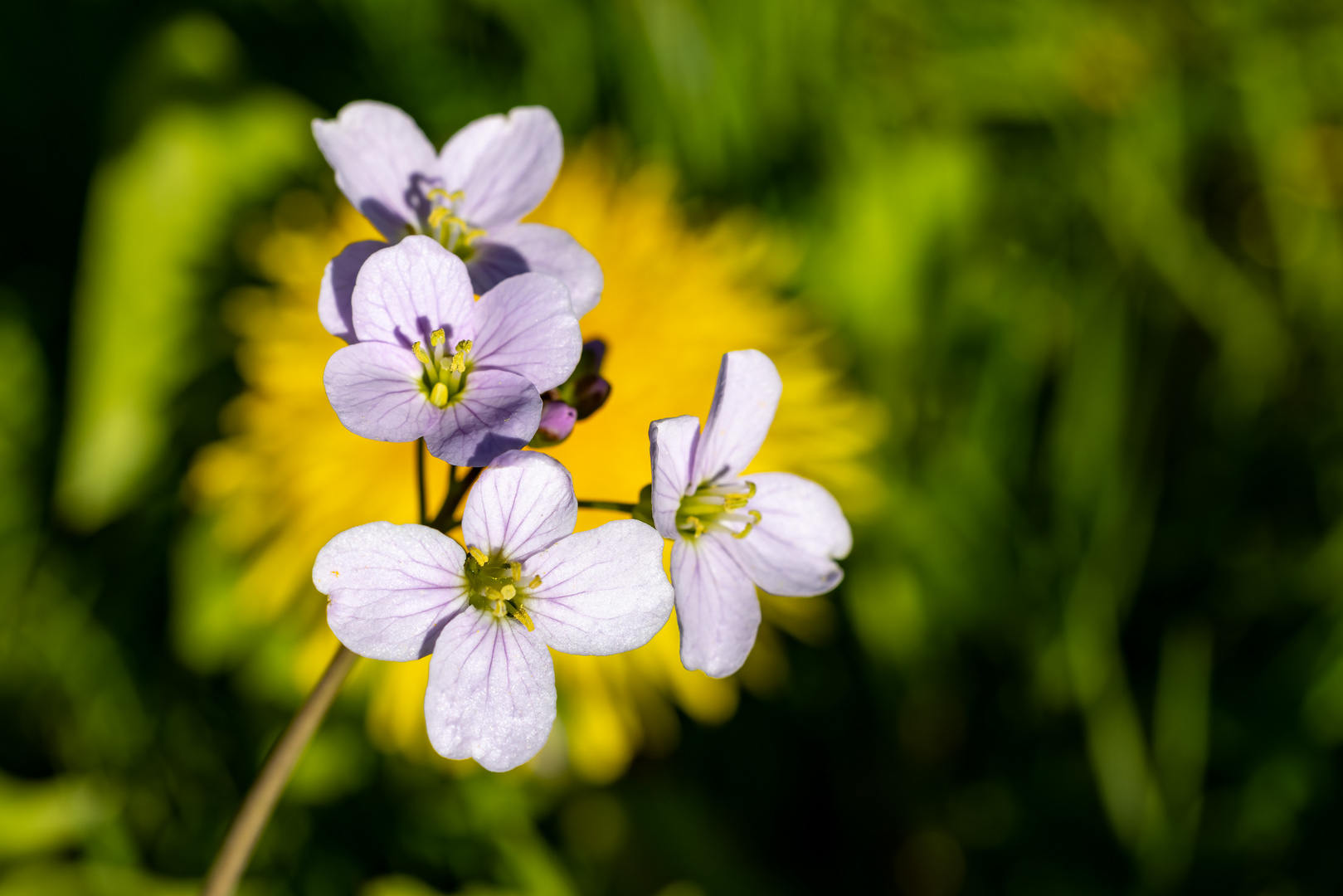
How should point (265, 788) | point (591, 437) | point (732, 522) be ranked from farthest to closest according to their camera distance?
point (591, 437), point (732, 522), point (265, 788)

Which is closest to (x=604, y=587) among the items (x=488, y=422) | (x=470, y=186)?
(x=488, y=422)

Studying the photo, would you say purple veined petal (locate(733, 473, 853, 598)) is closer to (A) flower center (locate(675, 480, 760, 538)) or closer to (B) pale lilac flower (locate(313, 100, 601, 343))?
(A) flower center (locate(675, 480, 760, 538))

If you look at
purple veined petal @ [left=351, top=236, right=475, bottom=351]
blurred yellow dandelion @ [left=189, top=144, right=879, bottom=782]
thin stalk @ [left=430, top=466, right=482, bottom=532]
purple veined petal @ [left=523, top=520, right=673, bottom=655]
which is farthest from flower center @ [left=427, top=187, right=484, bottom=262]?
blurred yellow dandelion @ [left=189, top=144, right=879, bottom=782]

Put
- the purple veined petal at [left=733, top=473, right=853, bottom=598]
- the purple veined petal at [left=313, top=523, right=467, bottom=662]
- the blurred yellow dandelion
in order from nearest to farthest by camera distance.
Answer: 1. the purple veined petal at [left=313, top=523, right=467, bottom=662]
2. the purple veined petal at [left=733, top=473, right=853, bottom=598]
3. the blurred yellow dandelion

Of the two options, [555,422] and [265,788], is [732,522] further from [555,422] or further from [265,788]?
[265,788]

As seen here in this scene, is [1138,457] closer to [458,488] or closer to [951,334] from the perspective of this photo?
[951,334]
